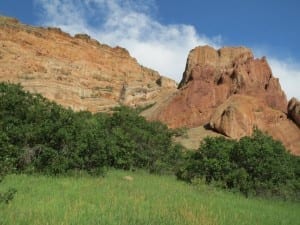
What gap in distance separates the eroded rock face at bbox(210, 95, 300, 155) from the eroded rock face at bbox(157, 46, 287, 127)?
2.95m

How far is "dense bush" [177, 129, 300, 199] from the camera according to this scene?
2062cm

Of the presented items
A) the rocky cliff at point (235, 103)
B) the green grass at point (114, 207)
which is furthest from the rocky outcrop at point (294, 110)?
the green grass at point (114, 207)

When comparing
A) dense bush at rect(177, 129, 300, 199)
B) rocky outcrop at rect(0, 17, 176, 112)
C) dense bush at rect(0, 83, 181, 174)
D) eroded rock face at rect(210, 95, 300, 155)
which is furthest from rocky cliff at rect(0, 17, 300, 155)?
dense bush at rect(0, 83, 181, 174)

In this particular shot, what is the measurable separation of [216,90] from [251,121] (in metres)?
9.09

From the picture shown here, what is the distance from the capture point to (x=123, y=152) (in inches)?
1003

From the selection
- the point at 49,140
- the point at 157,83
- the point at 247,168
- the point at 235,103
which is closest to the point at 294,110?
the point at 235,103

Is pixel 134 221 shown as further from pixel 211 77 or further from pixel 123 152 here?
pixel 211 77

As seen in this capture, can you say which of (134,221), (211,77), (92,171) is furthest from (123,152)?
(211,77)

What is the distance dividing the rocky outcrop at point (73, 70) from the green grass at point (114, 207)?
174ft

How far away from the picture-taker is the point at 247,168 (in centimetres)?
2189

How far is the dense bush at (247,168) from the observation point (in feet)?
67.6

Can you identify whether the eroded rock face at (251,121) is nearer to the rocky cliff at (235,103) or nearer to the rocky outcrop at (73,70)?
the rocky cliff at (235,103)

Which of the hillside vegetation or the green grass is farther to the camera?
the hillside vegetation

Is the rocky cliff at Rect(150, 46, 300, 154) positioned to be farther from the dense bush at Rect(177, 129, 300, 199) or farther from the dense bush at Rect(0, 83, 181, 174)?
the dense bush at Rect(0, 83, 181, 174)
